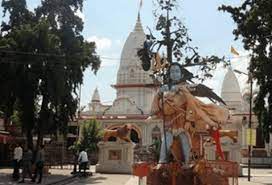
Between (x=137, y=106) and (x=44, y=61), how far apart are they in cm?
3898

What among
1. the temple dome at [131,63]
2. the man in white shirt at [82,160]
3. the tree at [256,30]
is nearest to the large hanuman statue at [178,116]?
the tree at [256,30]

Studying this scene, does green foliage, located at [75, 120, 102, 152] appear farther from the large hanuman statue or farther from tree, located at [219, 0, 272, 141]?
the large hanuman statue

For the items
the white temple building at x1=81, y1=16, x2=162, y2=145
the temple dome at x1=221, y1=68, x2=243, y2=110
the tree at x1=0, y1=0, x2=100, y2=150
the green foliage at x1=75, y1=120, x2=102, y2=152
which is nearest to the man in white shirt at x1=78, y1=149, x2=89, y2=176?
the tree at x1=0, y1=0, x2=100, y2=150

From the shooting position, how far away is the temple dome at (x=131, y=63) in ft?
253

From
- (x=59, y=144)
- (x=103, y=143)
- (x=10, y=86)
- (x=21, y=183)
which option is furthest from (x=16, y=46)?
(x=59, y=144)

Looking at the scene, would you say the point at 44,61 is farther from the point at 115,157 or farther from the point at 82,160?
the point at 115,157

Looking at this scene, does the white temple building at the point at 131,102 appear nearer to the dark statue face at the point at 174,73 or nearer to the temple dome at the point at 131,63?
the temple dome at the point at 131,63

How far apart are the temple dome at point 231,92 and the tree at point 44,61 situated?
137 feet

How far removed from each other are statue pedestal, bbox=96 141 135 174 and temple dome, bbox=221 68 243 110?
→ 1359 inches

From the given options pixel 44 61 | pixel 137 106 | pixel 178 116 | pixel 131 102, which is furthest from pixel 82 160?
pixel 137 106

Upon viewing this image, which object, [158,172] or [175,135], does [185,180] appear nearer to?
[158,172]

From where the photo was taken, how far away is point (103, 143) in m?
44.8

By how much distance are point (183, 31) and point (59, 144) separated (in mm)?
41783

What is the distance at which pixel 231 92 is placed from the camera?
7769 cm
